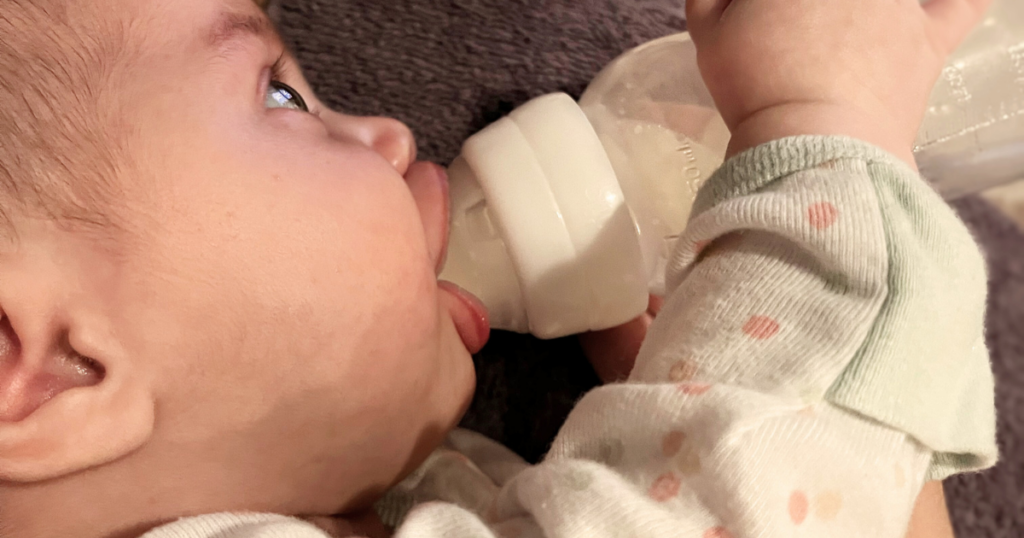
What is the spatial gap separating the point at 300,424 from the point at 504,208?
246mm

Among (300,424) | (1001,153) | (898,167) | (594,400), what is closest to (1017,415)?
(1001,153)

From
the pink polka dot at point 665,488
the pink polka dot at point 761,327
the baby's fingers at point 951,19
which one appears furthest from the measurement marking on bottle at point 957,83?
the pink polka dot at point 665,488

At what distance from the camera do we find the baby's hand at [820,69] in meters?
0.54

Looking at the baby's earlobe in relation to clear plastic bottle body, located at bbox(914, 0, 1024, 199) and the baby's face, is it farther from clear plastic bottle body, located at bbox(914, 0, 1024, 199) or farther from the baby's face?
clear plastic bottle body, located at bbox(914, 0, 1024, 199)

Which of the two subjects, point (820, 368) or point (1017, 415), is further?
point (1017, 415)

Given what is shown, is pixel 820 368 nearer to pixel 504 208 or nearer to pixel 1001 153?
pixel 504 208

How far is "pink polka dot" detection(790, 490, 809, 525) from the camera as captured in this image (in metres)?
0.44

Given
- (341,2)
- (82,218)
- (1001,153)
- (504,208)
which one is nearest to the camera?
(82,218)

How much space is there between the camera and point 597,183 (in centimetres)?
64

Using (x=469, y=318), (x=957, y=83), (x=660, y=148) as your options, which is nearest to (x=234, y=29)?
(x=469, y=318)

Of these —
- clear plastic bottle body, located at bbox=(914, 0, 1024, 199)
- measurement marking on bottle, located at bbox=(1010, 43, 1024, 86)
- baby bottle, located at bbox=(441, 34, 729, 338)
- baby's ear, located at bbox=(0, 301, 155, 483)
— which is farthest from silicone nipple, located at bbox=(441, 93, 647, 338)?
measurement marking on bottle, located at bbox=(1010, 43, 1024, 86)

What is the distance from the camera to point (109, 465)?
1.52 feet

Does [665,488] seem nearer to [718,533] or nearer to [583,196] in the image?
[718,533]

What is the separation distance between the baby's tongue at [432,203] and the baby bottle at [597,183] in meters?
0.04
